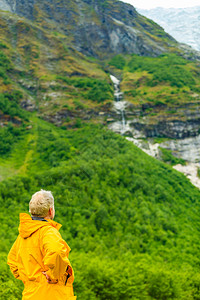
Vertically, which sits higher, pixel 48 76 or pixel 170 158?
pixel 48 76

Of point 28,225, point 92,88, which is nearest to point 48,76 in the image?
point 92,88

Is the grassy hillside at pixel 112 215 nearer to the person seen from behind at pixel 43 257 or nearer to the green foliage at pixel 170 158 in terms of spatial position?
the person seen from behind at pixel 43 257

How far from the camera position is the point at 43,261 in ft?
8.80

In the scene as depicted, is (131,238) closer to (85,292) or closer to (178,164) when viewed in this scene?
(85,292)

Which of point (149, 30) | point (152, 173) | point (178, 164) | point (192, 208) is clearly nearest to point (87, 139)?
point (152, 173)

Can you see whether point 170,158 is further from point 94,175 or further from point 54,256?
point 54,256

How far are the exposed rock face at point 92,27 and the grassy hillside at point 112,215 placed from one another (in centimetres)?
6986

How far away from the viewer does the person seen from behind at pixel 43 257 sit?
104 inches

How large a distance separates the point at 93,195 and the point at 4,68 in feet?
156

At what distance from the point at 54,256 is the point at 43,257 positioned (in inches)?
14.1

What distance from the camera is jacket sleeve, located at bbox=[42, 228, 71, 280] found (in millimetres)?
2564

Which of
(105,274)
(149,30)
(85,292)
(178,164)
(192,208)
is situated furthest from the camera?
(149,30)

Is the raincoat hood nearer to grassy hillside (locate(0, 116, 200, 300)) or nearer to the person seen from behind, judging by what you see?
the person seen from behind

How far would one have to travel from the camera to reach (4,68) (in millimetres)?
58125
